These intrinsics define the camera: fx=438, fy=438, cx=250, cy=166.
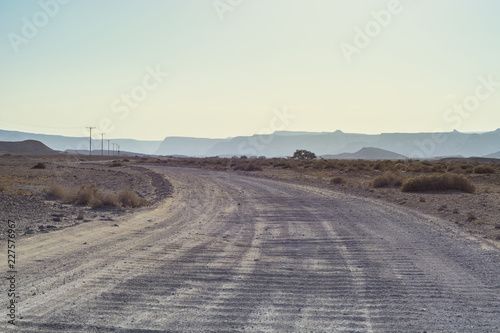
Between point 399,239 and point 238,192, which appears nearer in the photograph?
point 399,239

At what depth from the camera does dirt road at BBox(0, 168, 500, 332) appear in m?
5.58

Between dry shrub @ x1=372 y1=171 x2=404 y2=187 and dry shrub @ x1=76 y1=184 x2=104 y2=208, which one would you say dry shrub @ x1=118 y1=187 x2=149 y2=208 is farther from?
dry shrub @ x1=372 y1=171 x2=404 y2=187

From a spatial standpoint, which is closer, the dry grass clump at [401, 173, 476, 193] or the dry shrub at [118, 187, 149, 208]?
the dry shrub at [118, 187, 149, 208]

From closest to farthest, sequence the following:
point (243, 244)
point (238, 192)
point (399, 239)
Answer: point (243, 244) → point (399, 239) → point (238, 192)

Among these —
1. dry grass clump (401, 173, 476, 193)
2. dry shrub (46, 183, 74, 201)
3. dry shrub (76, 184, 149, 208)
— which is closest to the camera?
dry shrub (76, 184, 149, 208)

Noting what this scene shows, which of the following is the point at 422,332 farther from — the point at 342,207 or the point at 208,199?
the point at 208,199

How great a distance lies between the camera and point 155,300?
248 inches

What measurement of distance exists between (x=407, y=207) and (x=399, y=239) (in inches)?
311

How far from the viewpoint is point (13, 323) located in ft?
17.3

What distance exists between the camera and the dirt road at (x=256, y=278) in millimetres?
5578

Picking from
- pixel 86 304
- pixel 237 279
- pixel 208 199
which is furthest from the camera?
pixel 208 199

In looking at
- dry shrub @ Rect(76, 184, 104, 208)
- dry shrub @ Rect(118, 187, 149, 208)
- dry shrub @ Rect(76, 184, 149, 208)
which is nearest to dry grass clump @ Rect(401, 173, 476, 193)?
dry shrub @ Rect(76, 184, 149, 208)

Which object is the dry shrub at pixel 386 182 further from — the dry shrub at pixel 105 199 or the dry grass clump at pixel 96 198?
the dry shrub at pixel 105 199

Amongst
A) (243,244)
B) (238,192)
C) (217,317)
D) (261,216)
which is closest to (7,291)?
(217,317)
